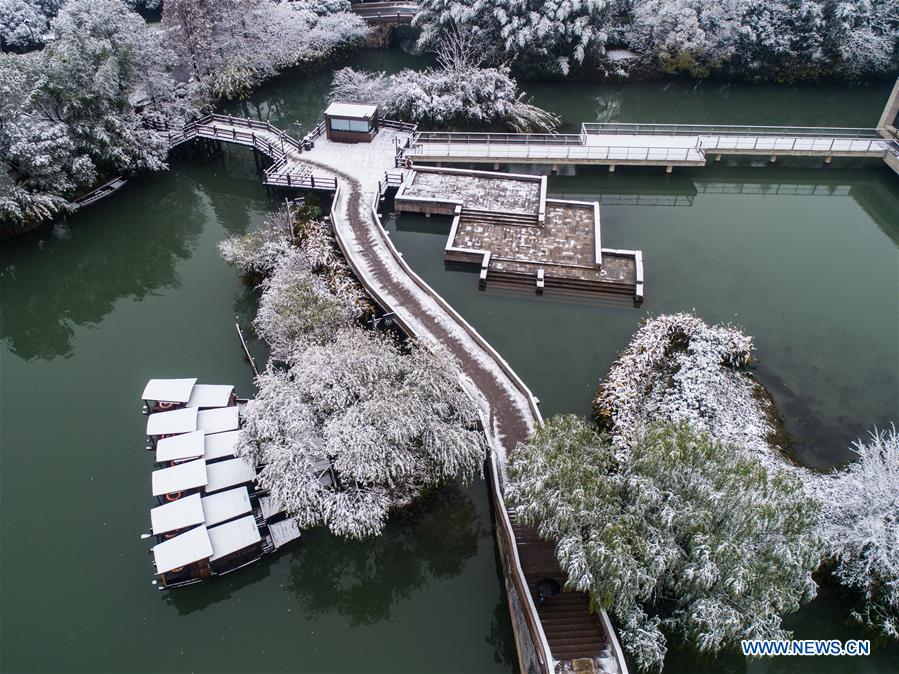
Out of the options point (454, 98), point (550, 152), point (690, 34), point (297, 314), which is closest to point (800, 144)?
point (550, 152)

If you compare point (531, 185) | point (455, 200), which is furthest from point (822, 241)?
point (455, 200)

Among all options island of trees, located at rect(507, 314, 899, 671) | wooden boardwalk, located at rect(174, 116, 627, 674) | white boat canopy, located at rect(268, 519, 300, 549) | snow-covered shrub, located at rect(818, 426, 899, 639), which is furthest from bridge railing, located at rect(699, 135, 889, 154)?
white boat canopy, located at rect(268, 519, 300, 549)

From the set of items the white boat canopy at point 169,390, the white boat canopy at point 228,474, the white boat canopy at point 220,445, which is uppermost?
the white boat canopy at point 169,390

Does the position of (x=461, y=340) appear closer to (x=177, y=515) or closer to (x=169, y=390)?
(x=169, y=390)

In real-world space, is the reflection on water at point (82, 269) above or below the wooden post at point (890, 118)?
below

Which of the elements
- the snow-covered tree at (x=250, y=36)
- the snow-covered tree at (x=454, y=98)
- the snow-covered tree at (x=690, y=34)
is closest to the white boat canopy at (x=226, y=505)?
the snow-covered tree at (x=454, y=98)

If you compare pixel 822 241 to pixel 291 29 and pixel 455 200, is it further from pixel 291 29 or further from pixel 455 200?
pixel 291 29

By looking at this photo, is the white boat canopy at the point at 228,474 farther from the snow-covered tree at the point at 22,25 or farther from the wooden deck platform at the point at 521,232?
the snow-covered tree at the point at 22,25

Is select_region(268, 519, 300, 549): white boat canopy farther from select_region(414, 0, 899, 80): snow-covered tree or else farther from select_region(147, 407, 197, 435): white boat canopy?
select_region(414, 0, 899, 80): snow-covered tree
